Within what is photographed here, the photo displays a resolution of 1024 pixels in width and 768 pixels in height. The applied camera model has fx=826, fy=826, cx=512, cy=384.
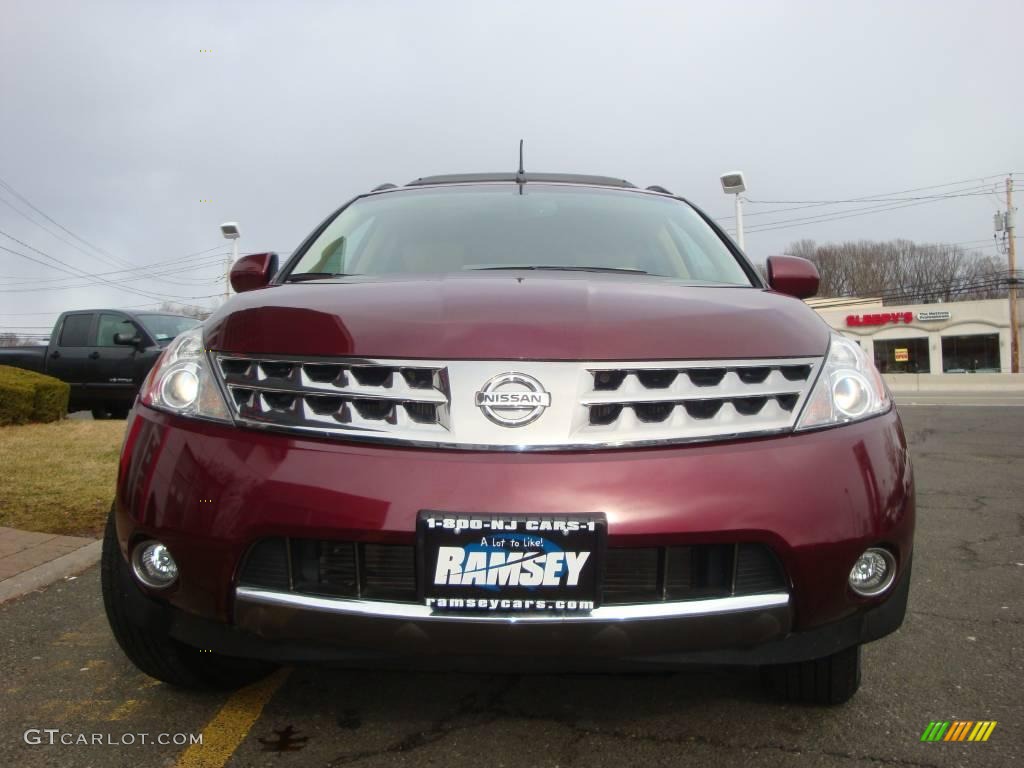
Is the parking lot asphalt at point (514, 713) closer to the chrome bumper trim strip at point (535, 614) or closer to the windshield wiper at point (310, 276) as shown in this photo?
the chrome bumper trim strip at point (535, 614)

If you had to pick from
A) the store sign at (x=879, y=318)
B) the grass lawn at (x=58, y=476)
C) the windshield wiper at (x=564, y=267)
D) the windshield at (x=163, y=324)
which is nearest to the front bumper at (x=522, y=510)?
the windshield wiper at (x=564, y=267)

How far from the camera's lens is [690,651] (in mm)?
1658

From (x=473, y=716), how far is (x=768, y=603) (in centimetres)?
90

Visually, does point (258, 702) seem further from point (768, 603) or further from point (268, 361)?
point (768, 603)

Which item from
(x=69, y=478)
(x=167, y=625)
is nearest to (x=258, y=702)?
(x=167, y=625)

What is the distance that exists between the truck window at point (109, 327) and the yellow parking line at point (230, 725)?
969cm

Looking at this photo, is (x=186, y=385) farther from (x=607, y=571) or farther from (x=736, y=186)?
(x=736, y=186)

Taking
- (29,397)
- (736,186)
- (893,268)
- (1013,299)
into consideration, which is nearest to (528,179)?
(29,397)

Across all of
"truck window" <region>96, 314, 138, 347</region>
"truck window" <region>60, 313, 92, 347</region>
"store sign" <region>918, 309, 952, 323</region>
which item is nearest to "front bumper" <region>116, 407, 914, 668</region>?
"truck window" <region>96, 314, 138, 347</region>

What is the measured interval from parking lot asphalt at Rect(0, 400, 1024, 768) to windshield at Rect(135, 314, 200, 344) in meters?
8.73

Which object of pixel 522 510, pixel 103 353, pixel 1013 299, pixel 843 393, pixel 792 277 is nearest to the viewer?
pixel 522 510

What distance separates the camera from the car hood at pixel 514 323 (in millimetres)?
1748

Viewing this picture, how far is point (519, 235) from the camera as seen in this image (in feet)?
9.21

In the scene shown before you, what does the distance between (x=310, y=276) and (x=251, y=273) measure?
306mm
